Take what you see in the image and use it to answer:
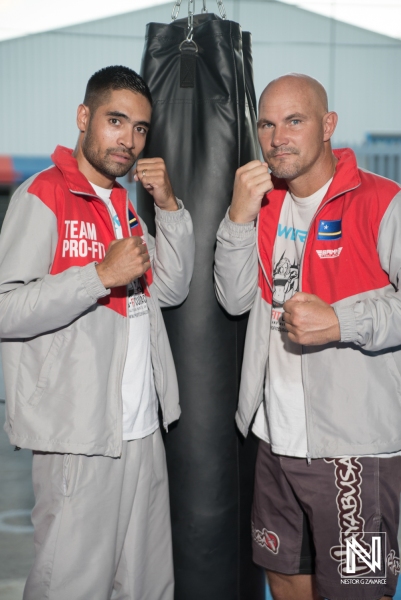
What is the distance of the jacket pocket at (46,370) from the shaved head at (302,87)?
0.83 m

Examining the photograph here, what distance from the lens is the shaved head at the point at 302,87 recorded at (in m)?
1.69

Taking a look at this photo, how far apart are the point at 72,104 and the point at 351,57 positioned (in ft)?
16.5

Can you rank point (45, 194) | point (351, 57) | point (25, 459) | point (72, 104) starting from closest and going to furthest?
point (45, 194), point (25, 459), point (72, 104), point (351, 57)

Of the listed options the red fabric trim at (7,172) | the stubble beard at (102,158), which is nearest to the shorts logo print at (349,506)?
the stubble beard at (102,158)

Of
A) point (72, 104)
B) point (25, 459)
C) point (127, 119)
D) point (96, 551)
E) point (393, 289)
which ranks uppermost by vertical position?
point (72, 104)

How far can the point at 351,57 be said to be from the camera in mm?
11727

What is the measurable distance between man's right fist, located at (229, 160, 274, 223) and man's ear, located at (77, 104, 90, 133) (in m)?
0.41

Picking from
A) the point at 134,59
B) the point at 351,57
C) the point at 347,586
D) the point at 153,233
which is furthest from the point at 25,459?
the point at 351,57

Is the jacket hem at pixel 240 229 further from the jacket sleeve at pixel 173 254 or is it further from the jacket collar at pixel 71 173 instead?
the jacket collar at pixel 71 173

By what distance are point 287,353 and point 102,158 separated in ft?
2.23

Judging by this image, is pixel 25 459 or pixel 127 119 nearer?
pixel 127 119

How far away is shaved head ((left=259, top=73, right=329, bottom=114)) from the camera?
1692 mm

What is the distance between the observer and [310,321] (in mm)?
1499

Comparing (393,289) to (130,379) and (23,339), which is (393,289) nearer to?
(130,379)
